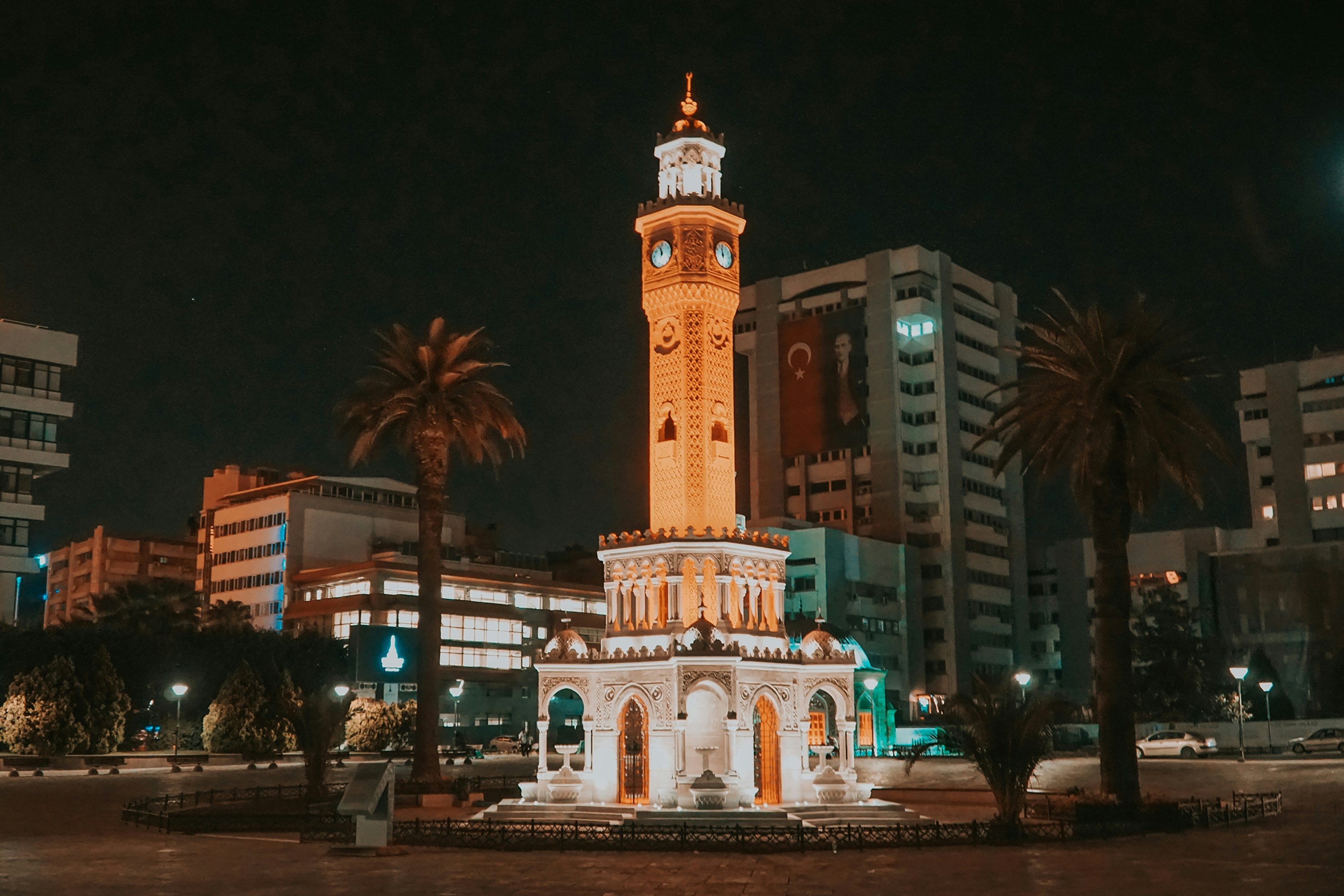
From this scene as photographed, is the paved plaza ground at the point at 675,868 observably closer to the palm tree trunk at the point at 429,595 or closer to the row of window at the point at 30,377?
the palm tree trunk at the point at 429,595

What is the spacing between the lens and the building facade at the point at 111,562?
159 m

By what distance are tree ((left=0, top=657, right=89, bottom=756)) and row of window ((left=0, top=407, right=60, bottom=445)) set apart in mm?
22619

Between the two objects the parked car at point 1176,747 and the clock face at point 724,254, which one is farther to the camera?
the parked car at point 1176,747

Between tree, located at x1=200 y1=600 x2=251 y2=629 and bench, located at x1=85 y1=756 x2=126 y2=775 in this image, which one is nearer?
bench, located at x1=85 y1=756 x2=126 y2=775

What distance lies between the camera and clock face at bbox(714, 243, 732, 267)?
122 ft

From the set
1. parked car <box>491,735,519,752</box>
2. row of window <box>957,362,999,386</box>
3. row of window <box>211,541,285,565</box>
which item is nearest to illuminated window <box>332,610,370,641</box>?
row of window <box>211,541,285,565</box>

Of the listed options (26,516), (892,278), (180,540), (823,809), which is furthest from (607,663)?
(180,540)

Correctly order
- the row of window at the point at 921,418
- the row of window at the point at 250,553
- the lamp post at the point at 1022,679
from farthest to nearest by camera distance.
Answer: the row of window at the point at 921,418 → the row of window at the point at 250,553 → the lamp post at the point at 1022,679

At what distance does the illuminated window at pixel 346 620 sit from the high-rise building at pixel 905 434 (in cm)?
3763

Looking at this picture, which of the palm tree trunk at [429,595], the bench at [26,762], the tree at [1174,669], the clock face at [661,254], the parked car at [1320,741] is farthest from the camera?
the tree at [1174,669]

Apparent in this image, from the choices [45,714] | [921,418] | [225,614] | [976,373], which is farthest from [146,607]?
[976,373]

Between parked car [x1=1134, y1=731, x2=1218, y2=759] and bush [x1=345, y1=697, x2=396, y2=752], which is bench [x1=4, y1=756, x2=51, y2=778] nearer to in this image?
bush [x1=345, y1=697, x2=396, y2=752]

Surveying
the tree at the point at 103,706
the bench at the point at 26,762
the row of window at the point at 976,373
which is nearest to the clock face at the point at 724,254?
the bench at the point at 26,762

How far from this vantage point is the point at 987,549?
130 meters
